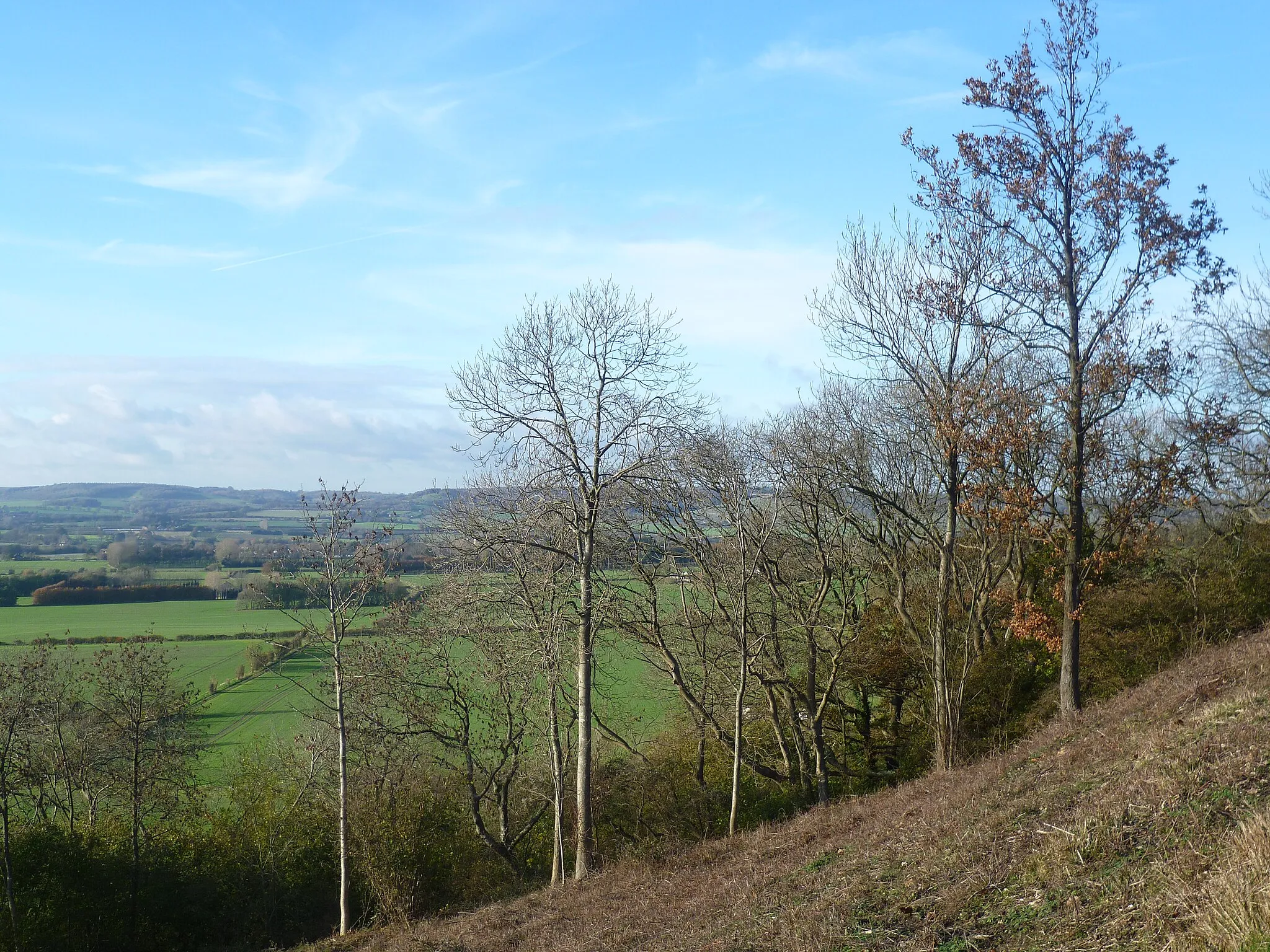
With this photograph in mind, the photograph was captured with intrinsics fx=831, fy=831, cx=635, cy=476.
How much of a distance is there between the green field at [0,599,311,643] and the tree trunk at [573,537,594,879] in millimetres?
22624

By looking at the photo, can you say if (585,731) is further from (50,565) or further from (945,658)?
(50,565)

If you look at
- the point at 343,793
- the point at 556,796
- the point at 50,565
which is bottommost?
the point at 556,796

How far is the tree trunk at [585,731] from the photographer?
15984 mm

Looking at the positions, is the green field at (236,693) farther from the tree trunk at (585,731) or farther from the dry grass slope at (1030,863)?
the dry grass slope at (1030,863)

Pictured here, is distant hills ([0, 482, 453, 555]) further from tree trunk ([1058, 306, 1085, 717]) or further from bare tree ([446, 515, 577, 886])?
tree trunk ([1058, 306, 1085, 717])

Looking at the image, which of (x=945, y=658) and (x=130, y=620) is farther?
(x=130, y=620)

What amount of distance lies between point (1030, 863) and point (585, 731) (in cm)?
1036

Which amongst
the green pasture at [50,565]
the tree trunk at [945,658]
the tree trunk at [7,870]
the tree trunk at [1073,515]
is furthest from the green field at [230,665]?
the tree trunk at [1073,515]

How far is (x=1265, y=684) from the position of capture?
8.95 meters

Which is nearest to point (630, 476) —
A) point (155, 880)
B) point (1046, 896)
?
point (1046, 896)

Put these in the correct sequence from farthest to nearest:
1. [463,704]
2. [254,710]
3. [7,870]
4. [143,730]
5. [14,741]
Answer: [254,710] → [463,704] → [143,730] → [14,741] → [7,870]

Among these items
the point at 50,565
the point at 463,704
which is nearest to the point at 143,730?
the point at 463,704

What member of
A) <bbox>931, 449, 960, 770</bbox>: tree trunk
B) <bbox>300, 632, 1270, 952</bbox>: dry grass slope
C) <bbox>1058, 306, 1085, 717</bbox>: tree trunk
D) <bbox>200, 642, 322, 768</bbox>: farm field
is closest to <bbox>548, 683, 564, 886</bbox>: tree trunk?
<bbox>300, 632, 1270, 952</bbox>: dry grass slope

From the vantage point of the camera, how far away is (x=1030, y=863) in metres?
6.53
